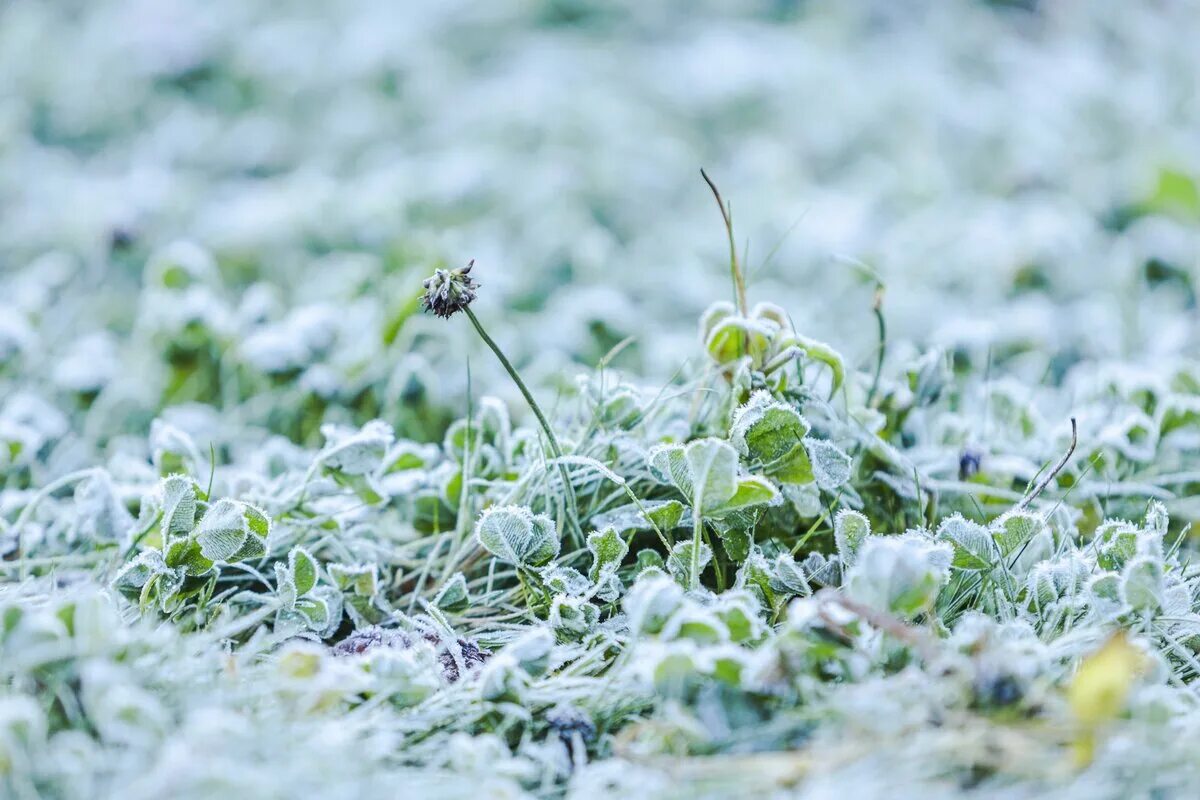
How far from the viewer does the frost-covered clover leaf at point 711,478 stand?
2.69 ft

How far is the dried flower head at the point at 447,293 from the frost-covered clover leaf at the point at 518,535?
167 mm

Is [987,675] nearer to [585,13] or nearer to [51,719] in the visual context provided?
[51,719]

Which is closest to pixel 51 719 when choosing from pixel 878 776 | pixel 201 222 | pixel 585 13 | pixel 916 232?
pixel 878 776

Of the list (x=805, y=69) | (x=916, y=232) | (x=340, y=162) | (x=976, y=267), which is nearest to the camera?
(x=976, y=267)

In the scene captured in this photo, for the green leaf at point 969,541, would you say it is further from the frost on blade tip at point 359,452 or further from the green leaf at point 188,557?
the green leaf at point 188,557

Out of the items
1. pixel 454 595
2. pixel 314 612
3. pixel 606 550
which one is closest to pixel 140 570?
pixel 314 612

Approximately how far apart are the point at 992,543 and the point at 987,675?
0.81 feet

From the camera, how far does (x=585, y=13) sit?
320 centimetres

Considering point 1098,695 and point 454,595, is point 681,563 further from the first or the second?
point 1098,695

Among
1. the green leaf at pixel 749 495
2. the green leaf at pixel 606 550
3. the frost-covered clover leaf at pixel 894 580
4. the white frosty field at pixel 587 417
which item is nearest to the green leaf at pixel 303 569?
the white frosty field at pixel 587 417

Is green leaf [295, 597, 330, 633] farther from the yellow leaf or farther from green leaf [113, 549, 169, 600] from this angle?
the yellow leaf

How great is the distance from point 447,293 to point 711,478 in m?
0.25

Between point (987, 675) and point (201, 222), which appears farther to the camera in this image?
point (201, 222)

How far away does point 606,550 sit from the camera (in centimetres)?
91
